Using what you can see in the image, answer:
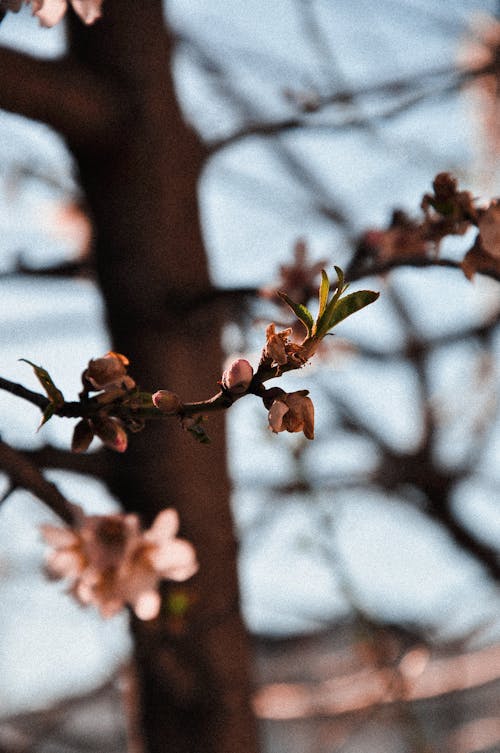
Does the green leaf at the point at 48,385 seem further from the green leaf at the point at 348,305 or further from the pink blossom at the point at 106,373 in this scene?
the green leaf at the point at 348,305

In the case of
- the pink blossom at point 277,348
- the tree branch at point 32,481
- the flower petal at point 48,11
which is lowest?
the tree branch at point 32,481

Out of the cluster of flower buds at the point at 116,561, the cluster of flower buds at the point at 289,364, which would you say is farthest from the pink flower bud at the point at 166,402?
the cluster of flower buds at the point at 116,561

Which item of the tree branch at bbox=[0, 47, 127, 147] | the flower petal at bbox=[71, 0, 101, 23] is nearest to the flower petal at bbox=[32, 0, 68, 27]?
the flower petal at bbox=[71, 0, 101, 23]

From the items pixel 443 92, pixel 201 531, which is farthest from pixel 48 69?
pixel 201 531

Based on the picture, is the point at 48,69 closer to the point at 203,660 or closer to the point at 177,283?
the point at 177,283

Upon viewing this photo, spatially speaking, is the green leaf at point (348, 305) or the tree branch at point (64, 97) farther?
the tree branch at point (64, 97)

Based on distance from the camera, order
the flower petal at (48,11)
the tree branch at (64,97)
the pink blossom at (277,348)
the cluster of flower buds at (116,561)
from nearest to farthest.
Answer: the pink blossom at (277,348) → the flower petal at (48,11) → the cluster of flower buds at (116,561) → the tree branch at (64,97)

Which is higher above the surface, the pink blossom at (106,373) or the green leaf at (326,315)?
the green leaf at (326,315)

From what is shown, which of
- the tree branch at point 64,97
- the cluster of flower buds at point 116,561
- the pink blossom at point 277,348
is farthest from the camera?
the tree branch at point 64,97
